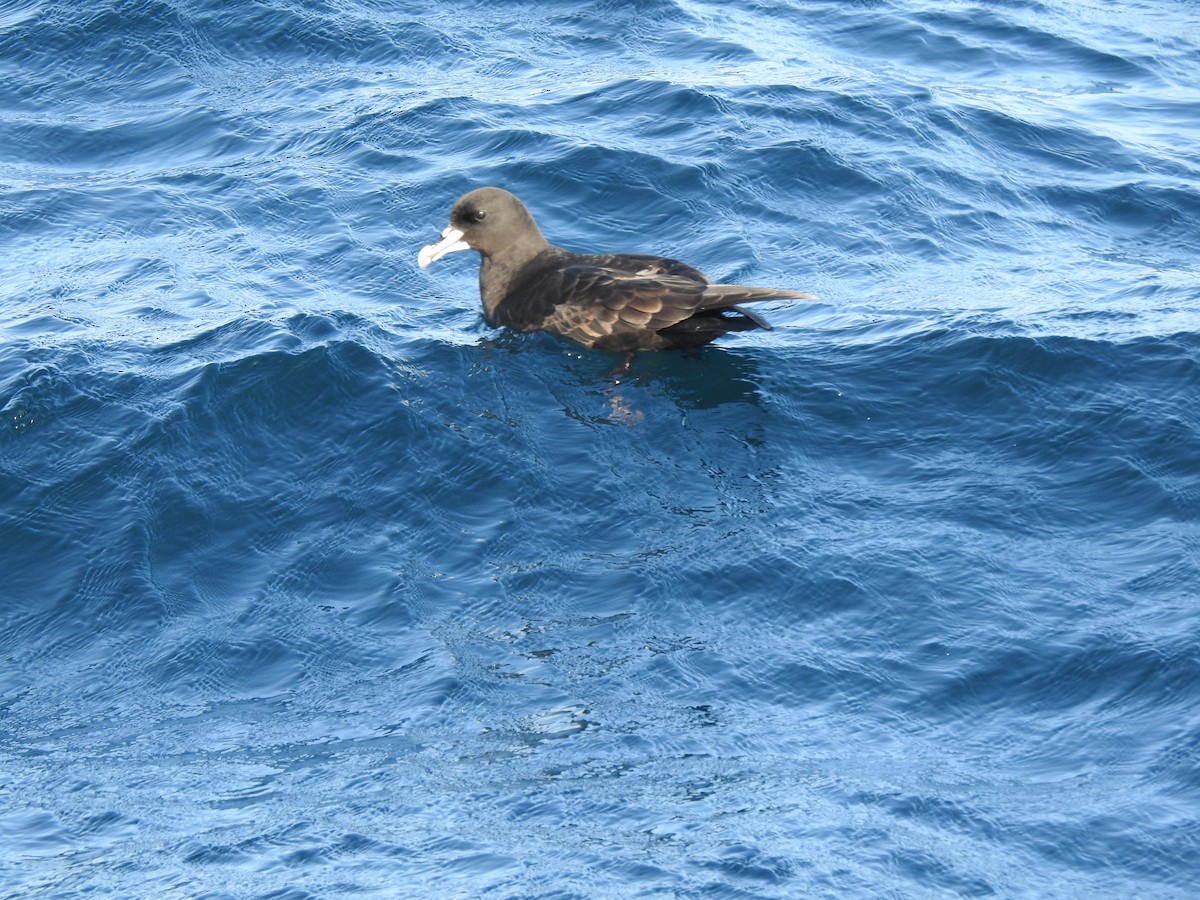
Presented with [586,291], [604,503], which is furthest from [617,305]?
[604,503]

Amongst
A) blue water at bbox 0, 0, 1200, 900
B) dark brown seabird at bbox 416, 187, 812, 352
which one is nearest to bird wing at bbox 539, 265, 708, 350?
dark brown seabird at bbox 416, 187, 812, 352

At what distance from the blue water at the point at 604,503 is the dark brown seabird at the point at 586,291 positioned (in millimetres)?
230

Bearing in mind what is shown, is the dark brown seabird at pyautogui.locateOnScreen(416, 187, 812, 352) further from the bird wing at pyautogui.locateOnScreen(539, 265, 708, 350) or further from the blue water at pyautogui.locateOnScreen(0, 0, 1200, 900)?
the blue water at pyautogui.locateOnScreen(0, 0, 1200, 900)

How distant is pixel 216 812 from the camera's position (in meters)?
6.18

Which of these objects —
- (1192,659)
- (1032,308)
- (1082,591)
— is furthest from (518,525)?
(1032,308)

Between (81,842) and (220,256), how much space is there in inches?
232

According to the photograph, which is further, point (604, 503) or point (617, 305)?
point (617, 305)

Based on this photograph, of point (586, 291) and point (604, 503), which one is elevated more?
point (586, 291)

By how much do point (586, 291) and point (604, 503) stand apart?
1833mm

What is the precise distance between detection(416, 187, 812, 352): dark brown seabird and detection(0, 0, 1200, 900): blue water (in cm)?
23

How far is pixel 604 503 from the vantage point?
311 inches

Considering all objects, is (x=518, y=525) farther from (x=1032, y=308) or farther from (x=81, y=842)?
(x=1032, y=308)

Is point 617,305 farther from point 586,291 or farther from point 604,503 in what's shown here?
point 604,503

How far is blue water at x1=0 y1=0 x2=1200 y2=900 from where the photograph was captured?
5.83m
